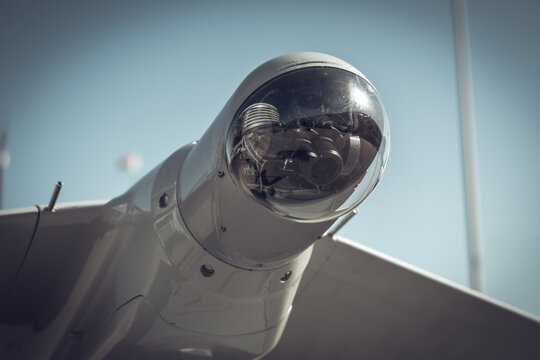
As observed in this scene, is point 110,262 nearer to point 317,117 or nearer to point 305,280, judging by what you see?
point 305,280

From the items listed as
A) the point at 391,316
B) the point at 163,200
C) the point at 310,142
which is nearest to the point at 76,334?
the point at 163,200

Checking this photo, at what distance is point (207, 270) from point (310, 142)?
0.93 meters

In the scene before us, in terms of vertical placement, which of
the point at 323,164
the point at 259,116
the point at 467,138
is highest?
the point at 259,116

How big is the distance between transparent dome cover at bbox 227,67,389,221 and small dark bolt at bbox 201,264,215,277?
21.1 inches

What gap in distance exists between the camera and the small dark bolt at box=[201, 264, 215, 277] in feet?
9.11

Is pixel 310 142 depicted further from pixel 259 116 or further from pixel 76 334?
pixel 76 334

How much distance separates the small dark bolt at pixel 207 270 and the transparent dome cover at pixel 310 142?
0.54m

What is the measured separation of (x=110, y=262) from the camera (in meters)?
3.32

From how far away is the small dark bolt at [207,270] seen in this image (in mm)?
2775

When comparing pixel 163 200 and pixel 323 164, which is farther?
pixel 163 200

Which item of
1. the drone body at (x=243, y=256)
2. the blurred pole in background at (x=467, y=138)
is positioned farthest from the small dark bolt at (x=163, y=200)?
the blurred pole in background at (x=467, y=138)

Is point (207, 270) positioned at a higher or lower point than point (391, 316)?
higher

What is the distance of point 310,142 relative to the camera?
224 centimetres

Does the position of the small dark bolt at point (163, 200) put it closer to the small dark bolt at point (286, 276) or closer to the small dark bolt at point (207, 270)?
the small dark bolt at point (207, 270)
